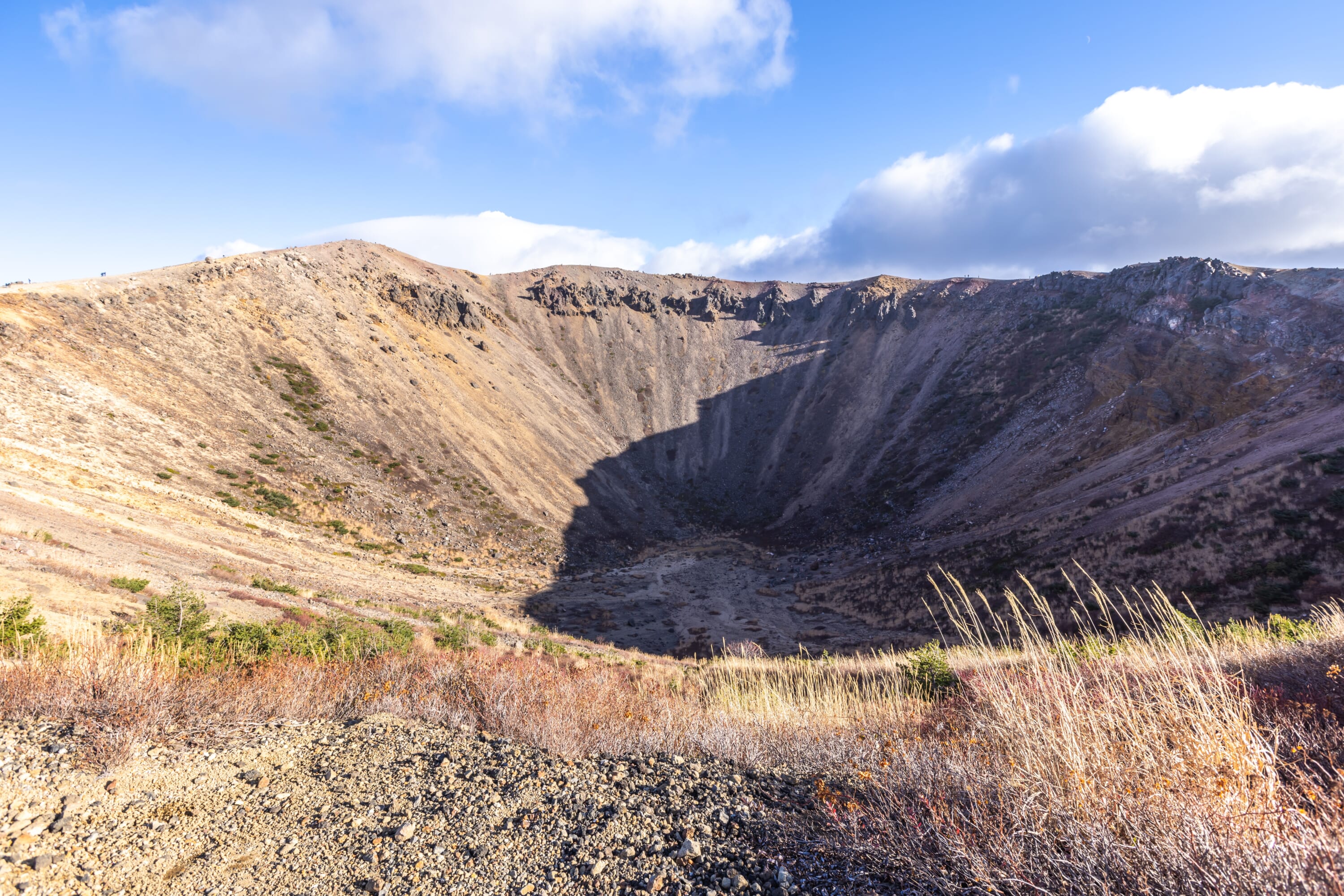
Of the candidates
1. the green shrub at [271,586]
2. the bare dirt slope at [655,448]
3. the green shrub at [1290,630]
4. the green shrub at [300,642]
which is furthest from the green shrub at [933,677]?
→ the green shrub at [271,586]

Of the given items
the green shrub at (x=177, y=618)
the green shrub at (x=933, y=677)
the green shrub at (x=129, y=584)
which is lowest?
the green shrub at (x=933, y=677)

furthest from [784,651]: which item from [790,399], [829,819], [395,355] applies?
[790,399]

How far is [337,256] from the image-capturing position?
211ft

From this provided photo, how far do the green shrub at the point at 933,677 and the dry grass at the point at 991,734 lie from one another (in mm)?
608

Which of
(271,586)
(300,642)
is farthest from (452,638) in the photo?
(271,586)

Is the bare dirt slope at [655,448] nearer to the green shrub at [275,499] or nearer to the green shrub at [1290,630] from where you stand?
the green shrub at [275,499]

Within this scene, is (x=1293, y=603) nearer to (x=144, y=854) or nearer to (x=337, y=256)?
(x=144, y=854)

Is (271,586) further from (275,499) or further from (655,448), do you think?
(655,448)

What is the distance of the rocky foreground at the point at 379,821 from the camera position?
3.88m

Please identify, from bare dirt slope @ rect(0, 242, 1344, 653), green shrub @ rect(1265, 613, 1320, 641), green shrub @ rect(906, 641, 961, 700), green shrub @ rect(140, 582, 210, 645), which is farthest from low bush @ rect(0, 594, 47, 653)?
green shrub @ rect(1265, 613, 1320, 641)

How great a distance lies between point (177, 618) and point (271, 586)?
34.4 feet

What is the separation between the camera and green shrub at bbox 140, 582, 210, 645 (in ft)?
31.6

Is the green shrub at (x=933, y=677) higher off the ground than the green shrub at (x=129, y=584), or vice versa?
the green shrub at (x=129, y=584)

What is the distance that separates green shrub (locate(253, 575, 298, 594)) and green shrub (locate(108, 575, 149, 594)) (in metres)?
5.15
